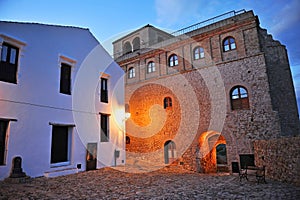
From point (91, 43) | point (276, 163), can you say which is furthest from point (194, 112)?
point (91, 43)

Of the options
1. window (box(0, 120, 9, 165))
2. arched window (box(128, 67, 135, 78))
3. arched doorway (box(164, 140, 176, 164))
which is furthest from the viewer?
arched window (box(128, 67, 135, 78))

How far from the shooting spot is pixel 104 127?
1130 centimetres

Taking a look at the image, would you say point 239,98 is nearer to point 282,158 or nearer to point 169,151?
point 282,158

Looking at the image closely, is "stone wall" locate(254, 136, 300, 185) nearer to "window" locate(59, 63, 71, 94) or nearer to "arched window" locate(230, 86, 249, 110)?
"arched window" locate(230, 86, 249, 110)

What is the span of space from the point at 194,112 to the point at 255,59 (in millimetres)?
4956

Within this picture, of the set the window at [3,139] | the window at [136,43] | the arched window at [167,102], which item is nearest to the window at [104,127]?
the window at [3,139]

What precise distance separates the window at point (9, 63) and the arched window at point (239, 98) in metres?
11.5

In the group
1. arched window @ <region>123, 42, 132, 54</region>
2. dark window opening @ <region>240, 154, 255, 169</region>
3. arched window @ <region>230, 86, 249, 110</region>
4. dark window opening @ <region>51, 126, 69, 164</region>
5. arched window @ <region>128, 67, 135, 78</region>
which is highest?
arched window @ <region>123, 42, 132, 54</region>

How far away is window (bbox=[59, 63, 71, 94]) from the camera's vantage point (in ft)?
30.6

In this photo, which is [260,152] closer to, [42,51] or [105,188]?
[105,188]

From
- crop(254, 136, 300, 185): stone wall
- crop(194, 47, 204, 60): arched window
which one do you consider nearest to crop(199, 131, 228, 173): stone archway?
crop(254, 136, 300, 185): stone wall

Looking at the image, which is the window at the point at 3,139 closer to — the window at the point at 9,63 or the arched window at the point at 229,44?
the window at the point at 9,63

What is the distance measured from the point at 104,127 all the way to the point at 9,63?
5.58 meters

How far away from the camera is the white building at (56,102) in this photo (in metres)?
7.17
